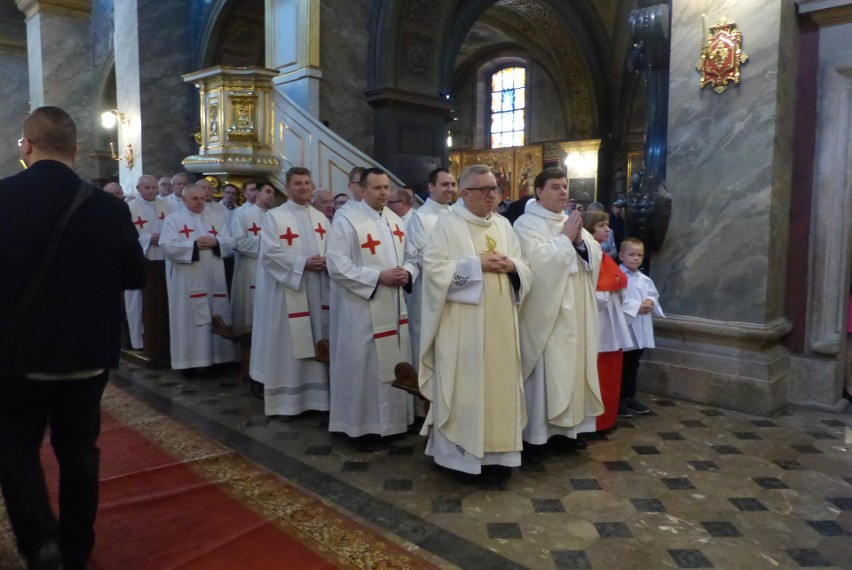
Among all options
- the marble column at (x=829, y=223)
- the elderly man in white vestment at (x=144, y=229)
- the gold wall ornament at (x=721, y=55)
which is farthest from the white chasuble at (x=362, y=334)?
the marble column at (x=829, y=223)

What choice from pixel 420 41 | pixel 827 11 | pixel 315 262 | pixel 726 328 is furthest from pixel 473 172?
pixel 420 41

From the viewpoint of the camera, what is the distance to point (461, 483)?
346 cm

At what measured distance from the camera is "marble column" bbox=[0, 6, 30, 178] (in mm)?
15336

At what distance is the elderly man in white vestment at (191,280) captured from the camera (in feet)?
18.9

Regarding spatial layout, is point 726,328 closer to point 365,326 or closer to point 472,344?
point 472,344

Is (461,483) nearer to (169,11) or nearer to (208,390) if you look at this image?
(208,390)

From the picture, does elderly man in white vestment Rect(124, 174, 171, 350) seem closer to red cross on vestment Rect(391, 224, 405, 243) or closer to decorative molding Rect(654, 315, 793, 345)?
red cross on vestment Rect(391, 224, 405, 243)

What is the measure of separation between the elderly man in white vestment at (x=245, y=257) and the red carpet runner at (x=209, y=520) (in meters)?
2.25

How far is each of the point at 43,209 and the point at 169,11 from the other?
35.3ft

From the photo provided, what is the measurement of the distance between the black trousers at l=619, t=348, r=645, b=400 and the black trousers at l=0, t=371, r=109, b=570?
3579 millimetres

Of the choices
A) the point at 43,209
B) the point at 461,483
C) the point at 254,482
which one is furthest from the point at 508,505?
the point at 43,209

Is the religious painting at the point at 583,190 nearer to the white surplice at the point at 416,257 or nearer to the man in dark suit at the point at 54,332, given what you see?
the white surplice at the point at 416,257

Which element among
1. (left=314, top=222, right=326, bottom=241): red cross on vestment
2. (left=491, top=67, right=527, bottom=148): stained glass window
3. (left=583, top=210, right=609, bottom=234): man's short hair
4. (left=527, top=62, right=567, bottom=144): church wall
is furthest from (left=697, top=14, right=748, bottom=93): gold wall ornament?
(left=491, top=67, right=527, bottom=148): stained glass window

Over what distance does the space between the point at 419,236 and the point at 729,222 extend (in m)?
2.44
